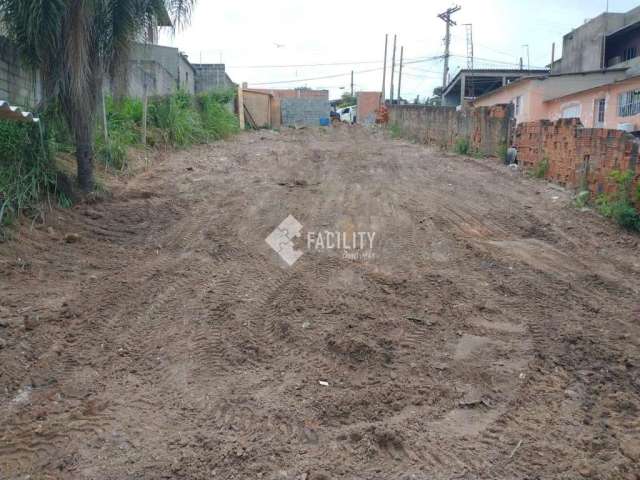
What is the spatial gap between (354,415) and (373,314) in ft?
5.17

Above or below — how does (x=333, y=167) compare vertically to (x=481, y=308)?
above

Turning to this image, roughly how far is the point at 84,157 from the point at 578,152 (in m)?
8.03

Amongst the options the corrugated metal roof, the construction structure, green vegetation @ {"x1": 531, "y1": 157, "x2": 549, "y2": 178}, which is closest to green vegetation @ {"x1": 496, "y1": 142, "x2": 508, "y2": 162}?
green vegetation @ {"x1": 531, "y1": 157, "x2": 549, "y2": 178}

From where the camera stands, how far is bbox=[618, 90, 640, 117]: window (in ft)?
50.3

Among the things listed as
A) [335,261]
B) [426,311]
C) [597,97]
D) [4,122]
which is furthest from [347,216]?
[597,97]

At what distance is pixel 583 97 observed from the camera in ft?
58.0

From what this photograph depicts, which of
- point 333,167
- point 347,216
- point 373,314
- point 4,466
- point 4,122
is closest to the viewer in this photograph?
point 4,466

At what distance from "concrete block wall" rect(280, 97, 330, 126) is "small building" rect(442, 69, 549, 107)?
7157mm

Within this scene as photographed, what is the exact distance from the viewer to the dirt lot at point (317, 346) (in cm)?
314

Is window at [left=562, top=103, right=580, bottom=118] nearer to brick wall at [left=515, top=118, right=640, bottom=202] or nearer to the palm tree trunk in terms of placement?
brick wall at [left=515, top=118, right=640, bottom=202]

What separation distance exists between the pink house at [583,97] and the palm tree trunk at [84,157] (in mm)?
12755

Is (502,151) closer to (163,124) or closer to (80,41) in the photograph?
(163,124)

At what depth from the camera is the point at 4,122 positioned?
7031 millimetres

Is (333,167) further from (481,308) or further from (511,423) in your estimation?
(511,423)
